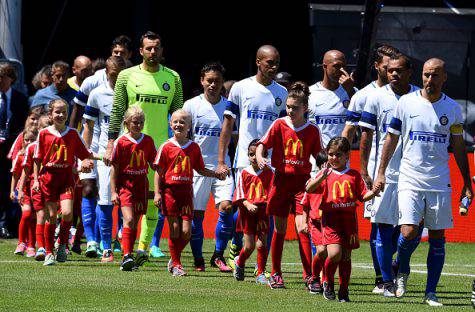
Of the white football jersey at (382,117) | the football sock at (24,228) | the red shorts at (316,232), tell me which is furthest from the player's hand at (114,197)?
the white football jersey at (382,117)

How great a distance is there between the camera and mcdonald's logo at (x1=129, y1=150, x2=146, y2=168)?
43.3 feet

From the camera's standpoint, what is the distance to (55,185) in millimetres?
13828

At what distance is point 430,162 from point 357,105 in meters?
1.43

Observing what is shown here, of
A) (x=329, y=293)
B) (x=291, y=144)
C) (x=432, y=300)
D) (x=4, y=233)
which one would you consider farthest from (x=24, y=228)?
(x=432, y=300)

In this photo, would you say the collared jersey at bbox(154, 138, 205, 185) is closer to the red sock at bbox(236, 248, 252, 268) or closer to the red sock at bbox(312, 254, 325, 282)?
the red sock at bbox(236, 248, 252, 268)

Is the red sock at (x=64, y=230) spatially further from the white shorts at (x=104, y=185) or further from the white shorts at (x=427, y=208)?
the white shorts at (x=427, y=208)

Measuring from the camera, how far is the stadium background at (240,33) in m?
19.6

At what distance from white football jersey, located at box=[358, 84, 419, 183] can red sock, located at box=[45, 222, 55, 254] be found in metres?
3.66

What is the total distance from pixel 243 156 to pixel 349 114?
4.23ft

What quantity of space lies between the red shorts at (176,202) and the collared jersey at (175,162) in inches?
2.7

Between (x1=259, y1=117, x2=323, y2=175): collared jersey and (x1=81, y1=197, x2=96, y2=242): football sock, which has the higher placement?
(x1=259, y1=117, x2=323, y2=175): collared jersey

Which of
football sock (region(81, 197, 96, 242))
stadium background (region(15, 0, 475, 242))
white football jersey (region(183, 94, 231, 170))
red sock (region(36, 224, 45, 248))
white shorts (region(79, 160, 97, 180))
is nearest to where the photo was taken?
red sock (region(36, 224, 45, 248))

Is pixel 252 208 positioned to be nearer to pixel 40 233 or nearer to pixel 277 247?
pixel 277 247

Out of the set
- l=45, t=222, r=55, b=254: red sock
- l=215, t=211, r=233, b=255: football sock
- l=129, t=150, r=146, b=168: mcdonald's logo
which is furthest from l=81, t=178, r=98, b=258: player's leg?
l=129, t=150, r=146, b=168: mcdonald's logo
